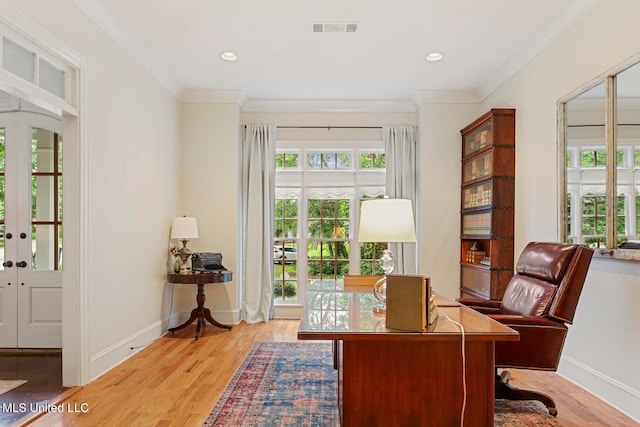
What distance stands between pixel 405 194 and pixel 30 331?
414 centimetres

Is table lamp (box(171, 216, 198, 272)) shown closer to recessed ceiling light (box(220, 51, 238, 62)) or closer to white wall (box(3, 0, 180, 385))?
white wall (box(3, 0, 180, 385))

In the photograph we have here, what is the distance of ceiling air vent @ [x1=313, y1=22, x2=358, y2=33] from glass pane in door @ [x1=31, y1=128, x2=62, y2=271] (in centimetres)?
268

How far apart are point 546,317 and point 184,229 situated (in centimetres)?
348

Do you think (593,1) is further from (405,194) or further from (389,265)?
(405,194)

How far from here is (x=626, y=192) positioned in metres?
2.54

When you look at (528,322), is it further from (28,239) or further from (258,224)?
(28,239)

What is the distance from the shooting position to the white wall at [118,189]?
9.71 ft

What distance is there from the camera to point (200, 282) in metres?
4.29

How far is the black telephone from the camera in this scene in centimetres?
448

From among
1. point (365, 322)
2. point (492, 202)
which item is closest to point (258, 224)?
point (492, 202)

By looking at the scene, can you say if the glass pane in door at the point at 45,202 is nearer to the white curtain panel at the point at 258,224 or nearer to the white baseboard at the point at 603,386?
the white curtain panel at the point at 258,224

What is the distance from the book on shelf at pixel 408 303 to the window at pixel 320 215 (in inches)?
141

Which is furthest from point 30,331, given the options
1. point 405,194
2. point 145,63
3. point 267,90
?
point 405,194

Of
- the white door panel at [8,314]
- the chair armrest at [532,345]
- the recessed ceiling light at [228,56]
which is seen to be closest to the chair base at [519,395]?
the chair armrest at [532,345]
